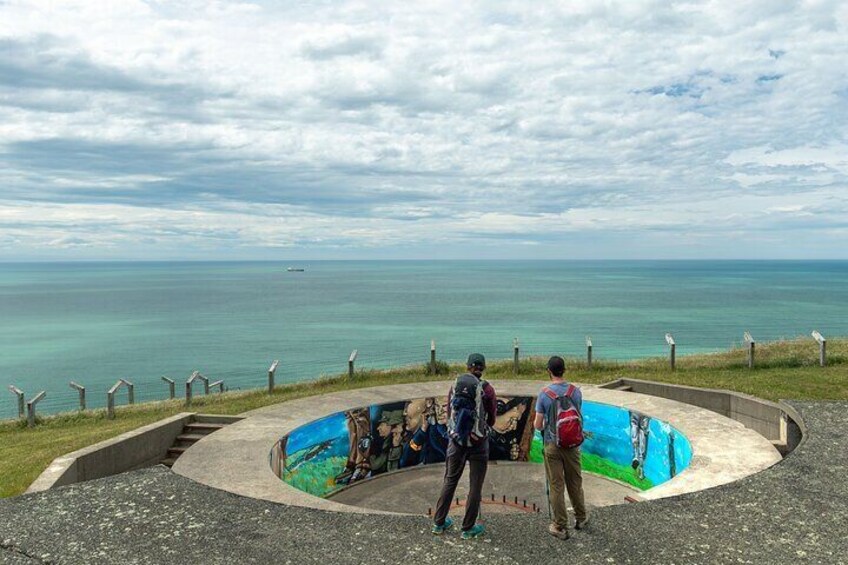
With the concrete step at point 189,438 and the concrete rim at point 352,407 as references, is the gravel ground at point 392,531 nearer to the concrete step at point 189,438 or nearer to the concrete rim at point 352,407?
the concrete rim at point 352,407

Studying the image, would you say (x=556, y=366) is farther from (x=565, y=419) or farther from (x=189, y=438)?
(x=189, y=438)

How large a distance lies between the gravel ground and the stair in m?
4.95

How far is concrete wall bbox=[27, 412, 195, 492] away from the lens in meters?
10.4

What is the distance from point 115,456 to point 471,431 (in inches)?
362

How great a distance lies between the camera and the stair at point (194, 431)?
45.8 feet

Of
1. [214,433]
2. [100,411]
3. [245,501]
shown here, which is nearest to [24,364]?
[100,411]

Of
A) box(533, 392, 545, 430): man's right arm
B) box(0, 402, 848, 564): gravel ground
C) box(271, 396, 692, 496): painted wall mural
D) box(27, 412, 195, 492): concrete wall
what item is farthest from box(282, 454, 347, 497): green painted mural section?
box(533, 392, 545, 430): man's right arm

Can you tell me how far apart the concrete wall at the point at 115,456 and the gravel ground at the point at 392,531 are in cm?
169

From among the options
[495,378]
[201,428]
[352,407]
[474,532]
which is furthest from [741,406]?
[201,428]

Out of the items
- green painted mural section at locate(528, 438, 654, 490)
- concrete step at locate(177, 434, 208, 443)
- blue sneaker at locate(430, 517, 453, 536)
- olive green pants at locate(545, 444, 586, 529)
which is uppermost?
olive green pants at locate(545, 444, 586, 529)

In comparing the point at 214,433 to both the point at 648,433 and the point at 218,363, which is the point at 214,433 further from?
the point at 218,363

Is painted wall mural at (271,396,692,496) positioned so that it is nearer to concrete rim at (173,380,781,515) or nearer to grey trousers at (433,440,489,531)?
concrete rim at (173,380,781,515)

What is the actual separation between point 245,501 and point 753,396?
13.8m

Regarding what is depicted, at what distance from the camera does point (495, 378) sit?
2006 centimetres
